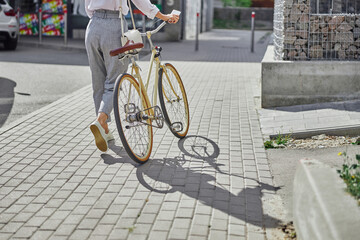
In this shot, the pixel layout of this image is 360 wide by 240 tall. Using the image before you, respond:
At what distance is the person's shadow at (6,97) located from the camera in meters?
8.12

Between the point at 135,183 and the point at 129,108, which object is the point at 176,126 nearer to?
the point at 129,108

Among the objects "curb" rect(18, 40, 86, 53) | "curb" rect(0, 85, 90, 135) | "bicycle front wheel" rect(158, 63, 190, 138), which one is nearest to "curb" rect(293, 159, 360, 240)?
"bicycle front wheel" rect(158, 63, 190, 138)

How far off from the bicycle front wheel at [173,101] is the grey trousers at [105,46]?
0.47 metres

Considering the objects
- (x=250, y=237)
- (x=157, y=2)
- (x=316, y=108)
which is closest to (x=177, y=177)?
(x=250, y=237)

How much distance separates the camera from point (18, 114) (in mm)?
8148

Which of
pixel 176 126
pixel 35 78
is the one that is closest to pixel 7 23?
pixel 35 78

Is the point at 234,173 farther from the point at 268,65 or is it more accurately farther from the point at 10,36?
the point at 10,36

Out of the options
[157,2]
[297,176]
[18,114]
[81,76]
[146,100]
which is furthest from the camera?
[157,2]

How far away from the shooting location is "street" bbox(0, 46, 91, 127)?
8844mm

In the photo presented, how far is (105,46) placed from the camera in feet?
18.8

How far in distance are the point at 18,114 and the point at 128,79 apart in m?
3.29

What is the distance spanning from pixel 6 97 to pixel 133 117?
15.3 feet

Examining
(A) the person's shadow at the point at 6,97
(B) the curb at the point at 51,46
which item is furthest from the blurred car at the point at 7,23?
(A) the person's shadow at the point at 6,97

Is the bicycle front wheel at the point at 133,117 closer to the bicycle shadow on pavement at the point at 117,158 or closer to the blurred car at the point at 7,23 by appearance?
the bicycle shadow on pavement at the point at 117,158
